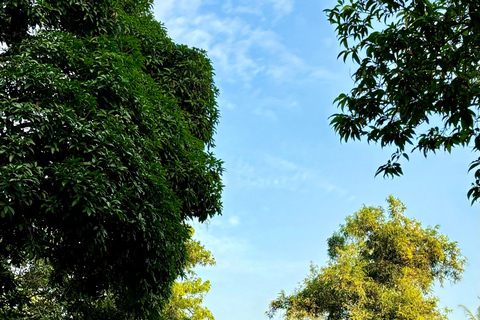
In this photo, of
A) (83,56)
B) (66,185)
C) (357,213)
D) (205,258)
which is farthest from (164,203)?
(357,213)

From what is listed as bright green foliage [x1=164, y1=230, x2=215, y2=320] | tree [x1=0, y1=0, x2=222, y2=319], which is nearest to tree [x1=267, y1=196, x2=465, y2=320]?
bright green foliage [x1=164, y1=230, x2=215, y2=320]

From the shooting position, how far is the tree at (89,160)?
6.81 metres

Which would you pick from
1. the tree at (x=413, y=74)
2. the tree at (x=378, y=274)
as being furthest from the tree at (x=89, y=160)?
the tree at (x=378, y=274)

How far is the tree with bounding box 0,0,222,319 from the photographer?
681 cm

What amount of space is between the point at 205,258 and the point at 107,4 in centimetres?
1330

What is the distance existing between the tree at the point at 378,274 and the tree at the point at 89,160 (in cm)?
1432

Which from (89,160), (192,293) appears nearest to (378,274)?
(192,293)

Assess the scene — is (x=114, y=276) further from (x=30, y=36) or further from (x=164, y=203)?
(x=30, y=36)

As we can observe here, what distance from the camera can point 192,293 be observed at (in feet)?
65.3

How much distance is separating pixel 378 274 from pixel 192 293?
9.76m

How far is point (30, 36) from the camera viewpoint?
8.55 m

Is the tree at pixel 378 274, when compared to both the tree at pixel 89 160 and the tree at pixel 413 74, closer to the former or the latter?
the tree at pixel 89 160

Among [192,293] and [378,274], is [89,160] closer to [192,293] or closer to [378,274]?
[192,293]

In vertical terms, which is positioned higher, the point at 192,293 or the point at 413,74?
the point at 192,293
